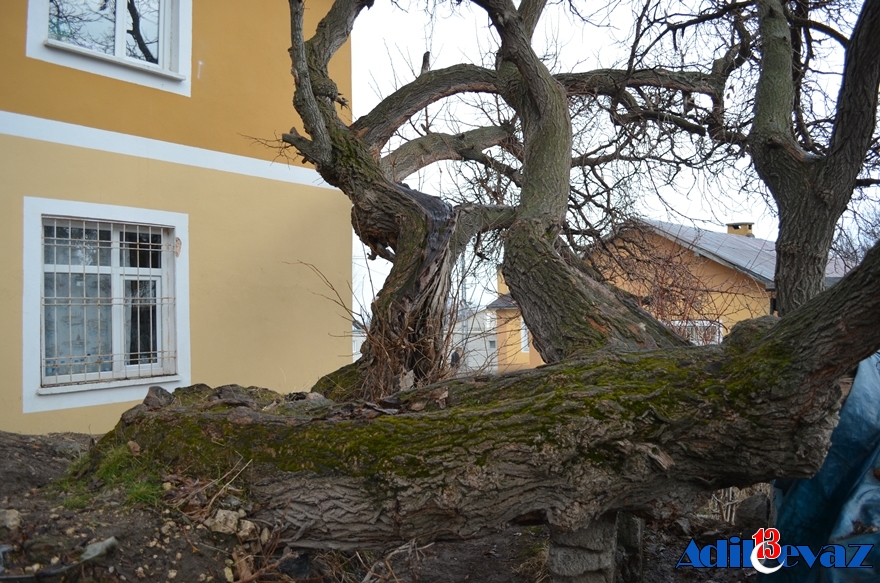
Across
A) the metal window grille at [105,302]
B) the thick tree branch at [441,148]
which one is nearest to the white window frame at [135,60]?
the metal window grille at [105,302]

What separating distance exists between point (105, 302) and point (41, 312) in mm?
597

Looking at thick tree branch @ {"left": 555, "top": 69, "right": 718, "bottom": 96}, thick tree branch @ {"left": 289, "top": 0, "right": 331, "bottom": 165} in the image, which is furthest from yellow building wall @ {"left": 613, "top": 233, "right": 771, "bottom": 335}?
thick tree branch @ {"left": 289, "top": 0, "right": 331, "bottom": 165}

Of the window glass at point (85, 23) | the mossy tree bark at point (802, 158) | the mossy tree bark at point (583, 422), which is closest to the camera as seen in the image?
the mossy tree bark at point (583, 422)

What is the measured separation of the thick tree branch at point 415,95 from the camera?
5910 millimetres

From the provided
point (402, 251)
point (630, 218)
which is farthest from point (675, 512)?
point (630, 218)

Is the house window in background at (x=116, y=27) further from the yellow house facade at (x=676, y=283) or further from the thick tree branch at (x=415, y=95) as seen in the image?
the yellow house facade at (x=676, y=283)

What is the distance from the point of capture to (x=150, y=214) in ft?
22.5

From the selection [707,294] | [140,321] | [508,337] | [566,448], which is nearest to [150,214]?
[140,321]

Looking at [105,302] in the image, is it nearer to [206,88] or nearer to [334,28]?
[206,88]

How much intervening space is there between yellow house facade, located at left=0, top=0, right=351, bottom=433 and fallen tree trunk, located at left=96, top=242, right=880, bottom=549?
3.51m

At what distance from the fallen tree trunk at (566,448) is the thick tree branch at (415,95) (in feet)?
12.6

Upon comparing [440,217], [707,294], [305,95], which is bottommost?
[707,294]

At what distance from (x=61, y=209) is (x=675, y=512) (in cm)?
599

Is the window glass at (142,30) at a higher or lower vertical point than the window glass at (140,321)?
higher
